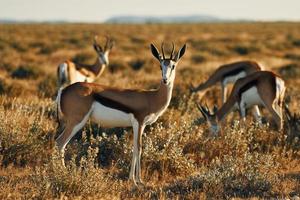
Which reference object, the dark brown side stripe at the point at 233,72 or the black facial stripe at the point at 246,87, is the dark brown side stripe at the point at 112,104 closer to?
the black facial stripe at the point at 246,87

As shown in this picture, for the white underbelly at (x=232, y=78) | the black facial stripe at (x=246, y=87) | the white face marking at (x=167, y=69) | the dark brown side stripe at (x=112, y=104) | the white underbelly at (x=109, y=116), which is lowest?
the white underbelly at (x=232, y=78)

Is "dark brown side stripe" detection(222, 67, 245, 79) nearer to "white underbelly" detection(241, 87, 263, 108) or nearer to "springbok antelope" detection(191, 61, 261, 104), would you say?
"springbok antelope" detection(191, 61, 261, 104)

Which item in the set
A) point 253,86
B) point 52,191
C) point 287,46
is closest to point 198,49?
point 287,46

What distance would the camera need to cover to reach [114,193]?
234 inches

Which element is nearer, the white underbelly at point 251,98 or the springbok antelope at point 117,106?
the springbok antelope at point 117,106

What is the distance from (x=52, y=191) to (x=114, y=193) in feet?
2.29

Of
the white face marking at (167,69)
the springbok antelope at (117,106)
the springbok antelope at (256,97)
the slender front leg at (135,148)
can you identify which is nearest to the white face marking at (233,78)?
the springbok antelope at (256,97)

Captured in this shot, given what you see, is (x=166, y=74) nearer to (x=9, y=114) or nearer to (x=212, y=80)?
(x=9, y=114)

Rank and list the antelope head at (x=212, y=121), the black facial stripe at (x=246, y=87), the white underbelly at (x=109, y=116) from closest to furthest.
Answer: the white underbelly at (x=109, y=116)
the antelope head at (x=212, y=121)
the black facial stripe at (x=246, y=87)

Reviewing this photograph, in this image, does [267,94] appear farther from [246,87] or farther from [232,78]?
[232,78]

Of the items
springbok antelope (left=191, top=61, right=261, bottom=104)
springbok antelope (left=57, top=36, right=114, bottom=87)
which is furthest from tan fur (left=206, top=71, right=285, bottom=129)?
springbok antelope (left=57, top=36, right=114, bottom=87)

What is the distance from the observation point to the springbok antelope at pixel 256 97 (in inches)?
374

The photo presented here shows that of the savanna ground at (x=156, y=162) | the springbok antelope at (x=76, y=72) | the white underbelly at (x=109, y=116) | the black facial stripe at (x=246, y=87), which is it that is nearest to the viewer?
the savanna ground at (x=156, y=162)

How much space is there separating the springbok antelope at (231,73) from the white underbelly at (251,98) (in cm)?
264
